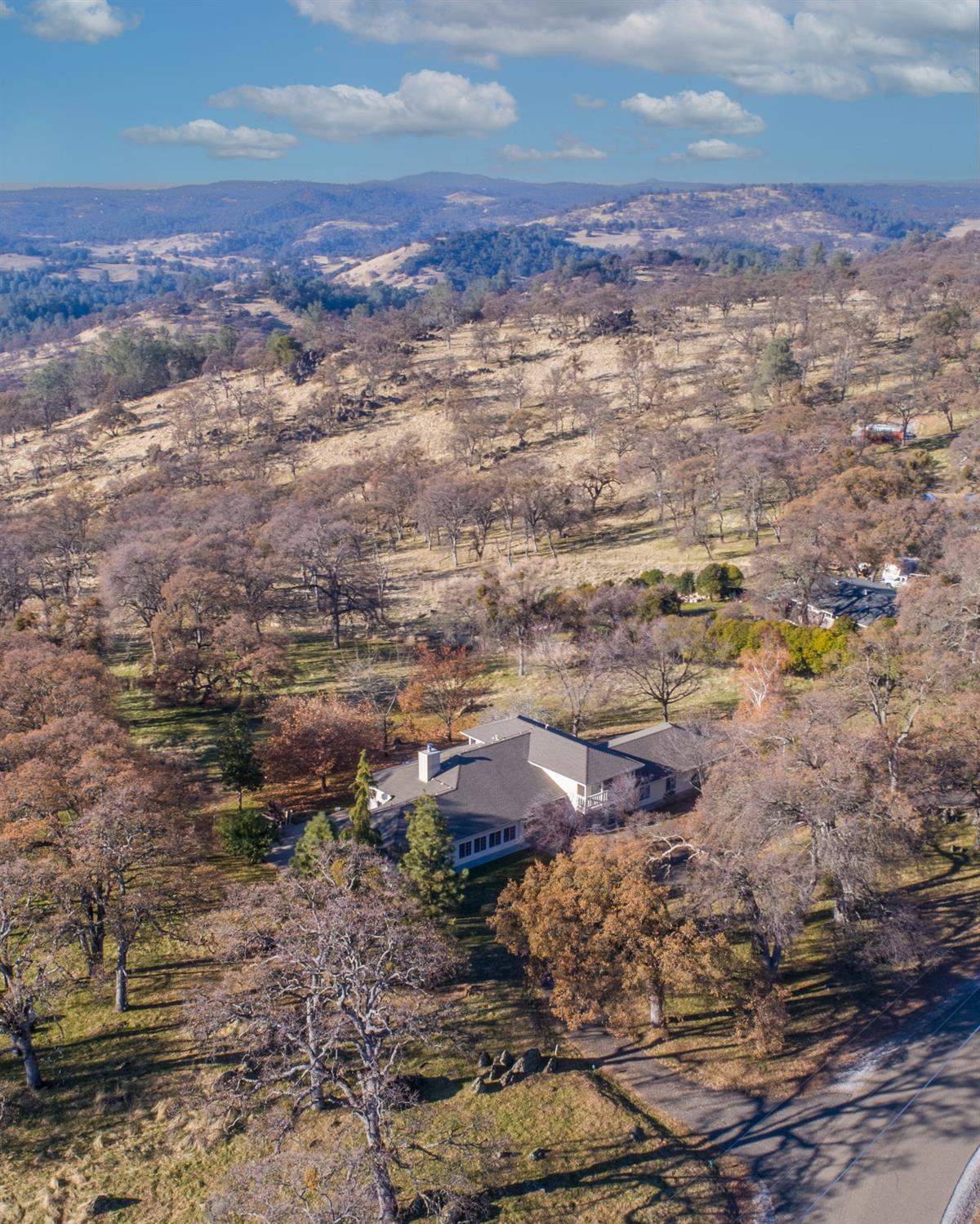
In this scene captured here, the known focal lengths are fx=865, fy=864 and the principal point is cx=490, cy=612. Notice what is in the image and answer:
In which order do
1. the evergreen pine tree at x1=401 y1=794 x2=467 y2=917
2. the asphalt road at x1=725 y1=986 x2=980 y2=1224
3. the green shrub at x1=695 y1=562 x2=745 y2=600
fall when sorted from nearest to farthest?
the asphalt road at x1=725 y1=986 x2=980 y2=1224 → the evergreen pine tree at x1=401 y1=794 x2=467 y2=917 → the green shrub at x1=695 y1=562 x2=745 y2=600

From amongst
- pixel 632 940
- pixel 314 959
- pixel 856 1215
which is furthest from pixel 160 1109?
pixel 856 1215

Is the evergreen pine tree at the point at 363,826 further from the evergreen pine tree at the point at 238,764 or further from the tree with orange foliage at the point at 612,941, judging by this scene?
the evergreen pine tree at the point at 238,764

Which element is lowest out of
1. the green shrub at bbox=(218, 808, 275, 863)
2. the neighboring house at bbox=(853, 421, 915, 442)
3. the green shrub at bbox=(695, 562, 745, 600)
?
the green shrub at bbox=(218, 808, 275, 863)

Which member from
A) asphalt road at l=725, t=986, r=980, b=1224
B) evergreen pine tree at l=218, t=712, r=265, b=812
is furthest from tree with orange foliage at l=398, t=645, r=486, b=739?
asphalt road at l=725, t=986, r=980, b=1224

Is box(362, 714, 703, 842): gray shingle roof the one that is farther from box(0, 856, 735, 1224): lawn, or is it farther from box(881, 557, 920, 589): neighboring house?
box(881, 557, 920, 589): neighboring house

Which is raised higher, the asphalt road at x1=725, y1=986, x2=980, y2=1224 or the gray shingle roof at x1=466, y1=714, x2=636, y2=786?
the gray shingle roof at x1=466, y1=714, x2=636, y2=786

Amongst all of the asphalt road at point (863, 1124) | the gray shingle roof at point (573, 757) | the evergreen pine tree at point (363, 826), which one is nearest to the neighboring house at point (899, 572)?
the gray shingle roof at point (573, 757)
